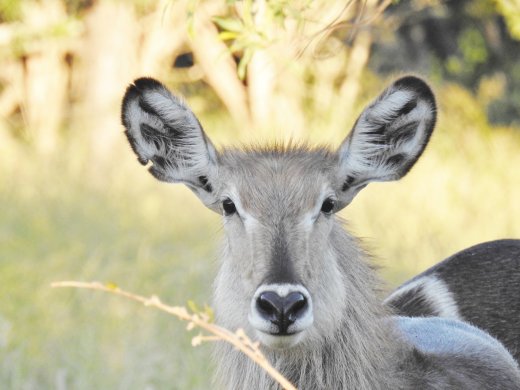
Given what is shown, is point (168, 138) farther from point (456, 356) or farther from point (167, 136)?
point (456, 356)

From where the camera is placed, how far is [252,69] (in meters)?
16.3

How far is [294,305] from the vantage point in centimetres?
371

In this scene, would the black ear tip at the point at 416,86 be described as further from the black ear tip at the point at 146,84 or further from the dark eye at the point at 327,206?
the black ear tip at the point at 146,84

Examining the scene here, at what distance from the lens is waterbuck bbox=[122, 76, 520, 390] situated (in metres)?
4.00

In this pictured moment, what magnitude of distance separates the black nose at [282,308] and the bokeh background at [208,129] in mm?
852

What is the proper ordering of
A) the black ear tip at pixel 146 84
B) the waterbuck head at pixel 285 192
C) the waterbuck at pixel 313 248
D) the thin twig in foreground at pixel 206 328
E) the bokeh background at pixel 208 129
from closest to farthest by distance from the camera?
the thin twig in foreground at pixel 206 328 → the waterbuck head at pixel 285 192 → the waterbuck at pixel 313 248 → the black ear tip at pixel 146 84 → the bokeh background at pixel 208 129

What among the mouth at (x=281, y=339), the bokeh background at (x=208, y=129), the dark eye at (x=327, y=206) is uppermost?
the bokeh background at (x=208, y=129)

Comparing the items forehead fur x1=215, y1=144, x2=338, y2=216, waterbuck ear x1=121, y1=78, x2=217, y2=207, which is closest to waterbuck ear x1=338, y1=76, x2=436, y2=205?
forehead fur x1=215, y1=144, x2=338, y2=216

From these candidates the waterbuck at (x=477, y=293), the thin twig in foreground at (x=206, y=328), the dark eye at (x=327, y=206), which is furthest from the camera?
the waterbuck at (x=477, y=293)

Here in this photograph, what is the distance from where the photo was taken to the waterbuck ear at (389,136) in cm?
425

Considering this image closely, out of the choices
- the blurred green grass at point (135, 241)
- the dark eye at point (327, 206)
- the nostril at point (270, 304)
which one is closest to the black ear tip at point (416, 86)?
the dark eye at point (327, 206)

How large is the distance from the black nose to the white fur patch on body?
1.43 m

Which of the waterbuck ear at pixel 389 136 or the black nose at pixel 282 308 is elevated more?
the waterbuck ear at pixel 389 136

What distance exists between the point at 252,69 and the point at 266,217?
12.4 m
